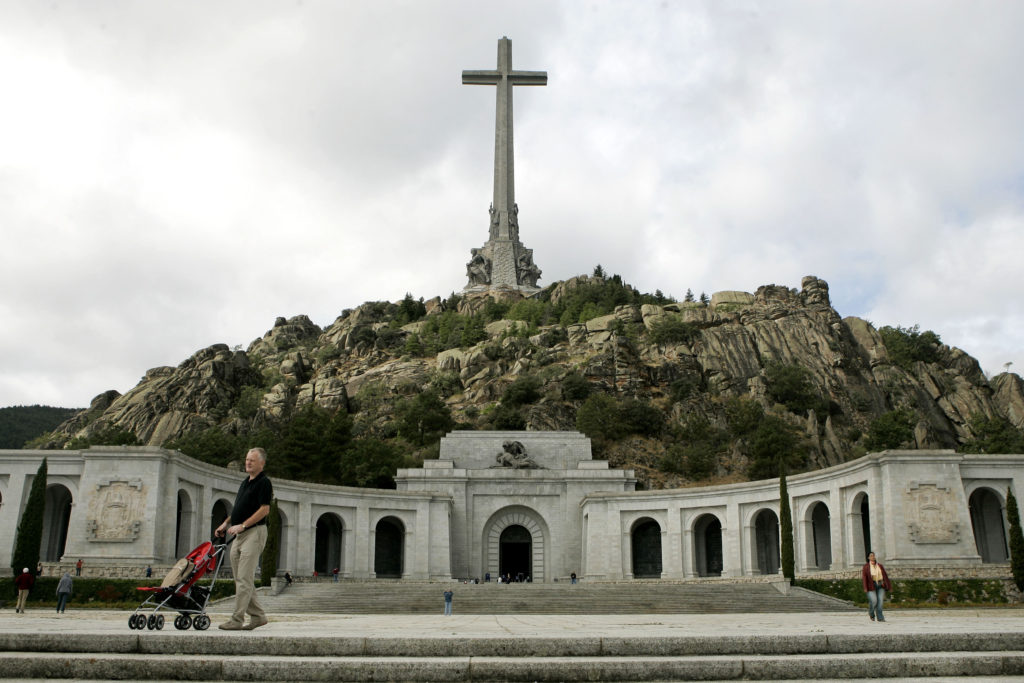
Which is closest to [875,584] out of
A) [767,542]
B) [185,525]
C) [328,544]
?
[767,542]

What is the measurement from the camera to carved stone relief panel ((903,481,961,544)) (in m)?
33.2

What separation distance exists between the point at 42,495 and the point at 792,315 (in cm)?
6309

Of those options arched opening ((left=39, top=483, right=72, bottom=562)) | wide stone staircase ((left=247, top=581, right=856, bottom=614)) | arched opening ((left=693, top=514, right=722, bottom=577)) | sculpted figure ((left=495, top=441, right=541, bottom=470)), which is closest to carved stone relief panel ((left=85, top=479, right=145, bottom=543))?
arched opening ((left=39, top=483, right=72, bottom=562))

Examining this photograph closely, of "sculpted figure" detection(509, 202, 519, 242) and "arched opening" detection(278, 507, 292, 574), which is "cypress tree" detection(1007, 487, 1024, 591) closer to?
"arched opening" detection(278, 507, 292, 574)

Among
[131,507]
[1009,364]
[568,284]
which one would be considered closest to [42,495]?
[131,507]

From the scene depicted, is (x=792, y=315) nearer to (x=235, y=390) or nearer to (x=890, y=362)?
(x=890, y=362)

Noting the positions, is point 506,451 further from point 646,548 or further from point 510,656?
point 510,656

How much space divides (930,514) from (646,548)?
51.9 ft

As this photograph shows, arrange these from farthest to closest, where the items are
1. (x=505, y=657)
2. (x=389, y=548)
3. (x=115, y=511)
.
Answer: (x=389, y=548)
(x=115, y=511)
(x=505, y=657)

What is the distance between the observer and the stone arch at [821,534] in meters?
40.1

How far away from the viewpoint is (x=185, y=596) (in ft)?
33.6

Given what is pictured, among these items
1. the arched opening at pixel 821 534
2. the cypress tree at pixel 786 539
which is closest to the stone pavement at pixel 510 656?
the cypress tree at pixel 786 539

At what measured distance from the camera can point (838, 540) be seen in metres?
36.4

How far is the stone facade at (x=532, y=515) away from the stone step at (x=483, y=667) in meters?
26.8
